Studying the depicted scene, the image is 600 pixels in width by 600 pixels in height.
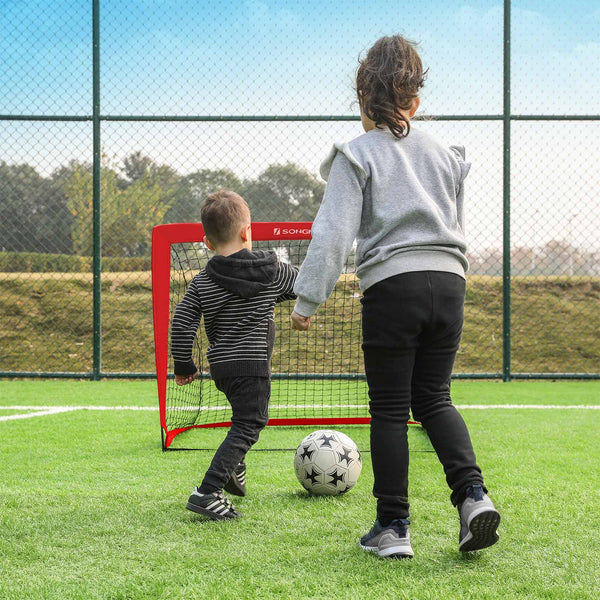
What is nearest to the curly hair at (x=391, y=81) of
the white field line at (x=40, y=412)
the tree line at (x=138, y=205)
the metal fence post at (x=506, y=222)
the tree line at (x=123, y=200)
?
the white field line at (x=40, y=412)

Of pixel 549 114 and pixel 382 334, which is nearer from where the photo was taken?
pixel 382 334

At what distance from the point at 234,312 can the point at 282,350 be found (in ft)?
10.2

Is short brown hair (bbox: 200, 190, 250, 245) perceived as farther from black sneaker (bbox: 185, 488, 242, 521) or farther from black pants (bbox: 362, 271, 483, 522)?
black sneaker (bbox: 185, 488, 242, 521)

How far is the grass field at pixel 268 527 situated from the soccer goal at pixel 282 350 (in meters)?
0.30

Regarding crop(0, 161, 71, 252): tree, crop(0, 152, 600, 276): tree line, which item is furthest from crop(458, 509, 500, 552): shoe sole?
crop(0, 161, 71, 252): tree

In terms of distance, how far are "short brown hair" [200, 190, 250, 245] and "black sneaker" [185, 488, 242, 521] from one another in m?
0.87

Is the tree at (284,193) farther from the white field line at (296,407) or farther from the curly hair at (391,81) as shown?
the curly hair at (391,81)

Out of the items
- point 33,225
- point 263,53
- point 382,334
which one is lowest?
point 382,334

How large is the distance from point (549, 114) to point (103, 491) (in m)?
5.02

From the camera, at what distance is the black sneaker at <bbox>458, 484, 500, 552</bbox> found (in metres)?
1.64

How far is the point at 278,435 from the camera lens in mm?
3576

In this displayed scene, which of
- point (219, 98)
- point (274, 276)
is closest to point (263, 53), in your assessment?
point (219, 98)

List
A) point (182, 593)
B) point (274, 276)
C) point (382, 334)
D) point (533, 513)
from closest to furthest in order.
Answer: point (182, 593), point (382, 334), point (533, 513), point (274, 276)

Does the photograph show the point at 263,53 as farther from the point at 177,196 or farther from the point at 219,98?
the point at 177,196
